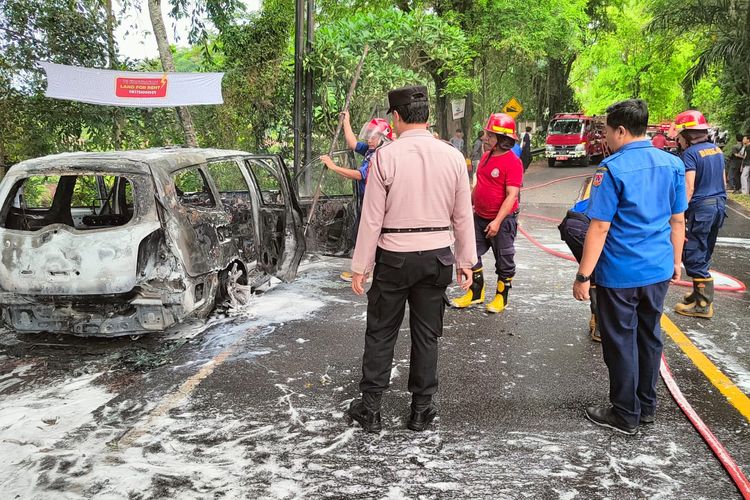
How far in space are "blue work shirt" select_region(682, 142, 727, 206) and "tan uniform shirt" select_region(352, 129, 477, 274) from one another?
9.49 feet

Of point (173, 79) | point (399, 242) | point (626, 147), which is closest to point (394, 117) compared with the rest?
point (399, 242)

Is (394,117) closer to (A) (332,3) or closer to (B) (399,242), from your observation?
(B) (399,242)

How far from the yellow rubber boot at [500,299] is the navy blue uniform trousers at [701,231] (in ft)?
5.27

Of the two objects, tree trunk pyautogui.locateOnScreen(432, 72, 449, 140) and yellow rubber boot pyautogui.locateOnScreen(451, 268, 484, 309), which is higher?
tree trunk pyautogui.locateOnScreen(432, 72, 449, 140)

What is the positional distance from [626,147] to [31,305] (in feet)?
→ 13.8

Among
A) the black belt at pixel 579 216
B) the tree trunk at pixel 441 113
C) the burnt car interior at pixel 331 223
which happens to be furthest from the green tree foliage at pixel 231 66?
the black belt at pixel 579 216

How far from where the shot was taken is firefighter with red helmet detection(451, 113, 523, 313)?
482 cm

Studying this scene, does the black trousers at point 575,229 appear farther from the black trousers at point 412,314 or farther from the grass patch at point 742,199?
the grass patch at point 742,199

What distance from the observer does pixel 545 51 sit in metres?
20.2

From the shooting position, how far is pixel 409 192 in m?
2.94

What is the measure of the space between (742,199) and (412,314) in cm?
1507

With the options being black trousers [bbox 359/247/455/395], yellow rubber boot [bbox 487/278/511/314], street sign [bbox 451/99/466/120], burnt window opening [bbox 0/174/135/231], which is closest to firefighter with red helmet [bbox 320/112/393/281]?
yellow rubber boot [bbox 487/278/511/314]

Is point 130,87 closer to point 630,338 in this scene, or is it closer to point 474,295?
point 474,295

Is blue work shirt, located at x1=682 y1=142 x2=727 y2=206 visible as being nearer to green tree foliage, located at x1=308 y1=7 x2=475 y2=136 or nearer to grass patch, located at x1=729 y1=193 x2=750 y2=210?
green tree foliage, located at x1=308 y1=7 x2=475 y2=136
